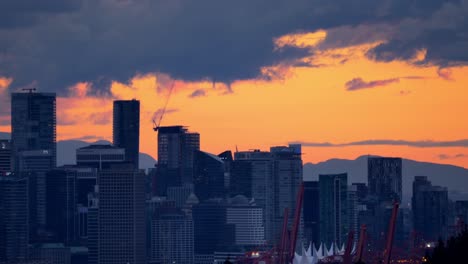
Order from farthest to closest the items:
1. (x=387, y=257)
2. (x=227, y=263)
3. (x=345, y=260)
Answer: (x=345, y=260) < (x=387, y=257) < (x=227, y=263)

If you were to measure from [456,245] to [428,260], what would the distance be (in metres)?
1.83

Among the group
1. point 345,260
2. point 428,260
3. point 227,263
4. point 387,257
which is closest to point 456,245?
point 428,260

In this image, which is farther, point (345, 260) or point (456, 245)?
point (345, 260)

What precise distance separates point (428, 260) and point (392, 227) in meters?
83.7

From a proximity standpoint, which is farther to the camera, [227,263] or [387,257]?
[387,257]

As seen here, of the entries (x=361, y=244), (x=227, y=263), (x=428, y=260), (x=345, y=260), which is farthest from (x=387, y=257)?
(x=227, y=263)

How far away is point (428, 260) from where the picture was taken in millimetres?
98188

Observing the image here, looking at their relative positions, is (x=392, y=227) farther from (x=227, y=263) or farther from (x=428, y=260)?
(x=227, y=263)

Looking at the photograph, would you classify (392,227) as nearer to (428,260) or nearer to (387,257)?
(387,257)

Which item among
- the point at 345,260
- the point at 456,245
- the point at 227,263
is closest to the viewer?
the point at 227,263

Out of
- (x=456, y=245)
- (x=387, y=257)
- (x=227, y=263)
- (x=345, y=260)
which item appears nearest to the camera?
(x=227, y=263)

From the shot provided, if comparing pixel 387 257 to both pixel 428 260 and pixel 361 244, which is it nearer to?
pixel 361 244

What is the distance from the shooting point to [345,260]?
19900cm

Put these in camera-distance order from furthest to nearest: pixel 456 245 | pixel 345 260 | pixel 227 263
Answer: pixel 345 260 < pixel 456 245 < pixel 227 263
